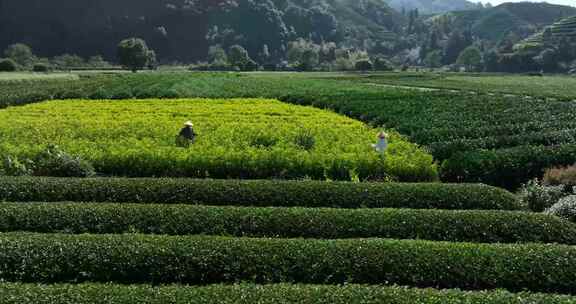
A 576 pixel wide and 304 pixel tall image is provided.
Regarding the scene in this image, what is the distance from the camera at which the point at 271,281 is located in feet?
28.2

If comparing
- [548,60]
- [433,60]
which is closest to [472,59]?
[433,60]

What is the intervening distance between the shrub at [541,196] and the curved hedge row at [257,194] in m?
2.44

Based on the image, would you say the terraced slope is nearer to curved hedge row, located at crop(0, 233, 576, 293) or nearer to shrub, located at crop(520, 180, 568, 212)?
curved hedge row, located at crop(0, 233, 576, 293)

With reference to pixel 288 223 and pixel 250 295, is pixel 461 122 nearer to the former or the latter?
pixel 288 223

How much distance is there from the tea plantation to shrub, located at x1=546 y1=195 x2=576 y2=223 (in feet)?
4.33

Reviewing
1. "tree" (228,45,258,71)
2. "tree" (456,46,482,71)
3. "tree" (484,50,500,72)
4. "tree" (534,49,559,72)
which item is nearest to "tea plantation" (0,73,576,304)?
"tree" (228,45,258,71)

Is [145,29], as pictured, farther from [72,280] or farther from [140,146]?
[72,280]

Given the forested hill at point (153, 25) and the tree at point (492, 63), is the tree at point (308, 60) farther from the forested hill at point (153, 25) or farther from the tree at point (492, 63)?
the tree at point (492, 63)

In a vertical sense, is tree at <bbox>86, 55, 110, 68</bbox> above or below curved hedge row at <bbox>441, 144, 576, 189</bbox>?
above

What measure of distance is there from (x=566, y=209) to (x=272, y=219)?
8.26 meters

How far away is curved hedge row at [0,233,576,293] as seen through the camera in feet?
28.3

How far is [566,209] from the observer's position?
13.3 m

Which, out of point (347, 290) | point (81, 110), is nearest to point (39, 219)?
point (347, 290)

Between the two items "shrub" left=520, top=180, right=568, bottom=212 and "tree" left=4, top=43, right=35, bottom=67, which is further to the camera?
"tree" left=4, top=43, right=35, bottom=67
